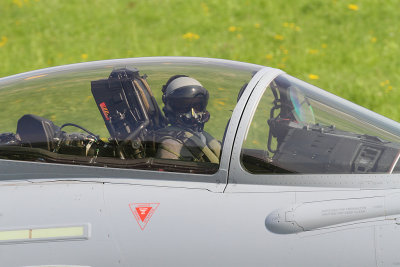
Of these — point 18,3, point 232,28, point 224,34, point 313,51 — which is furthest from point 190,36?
point 18,3

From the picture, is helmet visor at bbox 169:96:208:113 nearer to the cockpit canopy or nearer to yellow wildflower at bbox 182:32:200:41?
the cockpit canopy

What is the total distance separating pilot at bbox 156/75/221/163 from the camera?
3455mm

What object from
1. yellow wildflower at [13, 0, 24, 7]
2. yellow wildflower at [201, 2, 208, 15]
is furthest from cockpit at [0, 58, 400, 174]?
yellow wildflower at [13, 0, 24, 7]

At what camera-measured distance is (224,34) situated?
354 inches

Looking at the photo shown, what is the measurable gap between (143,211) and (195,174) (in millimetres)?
368

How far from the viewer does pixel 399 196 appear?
312 centimetres

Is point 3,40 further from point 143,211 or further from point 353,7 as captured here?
point 143,211

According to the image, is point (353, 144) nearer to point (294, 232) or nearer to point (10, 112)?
point (294, 232)

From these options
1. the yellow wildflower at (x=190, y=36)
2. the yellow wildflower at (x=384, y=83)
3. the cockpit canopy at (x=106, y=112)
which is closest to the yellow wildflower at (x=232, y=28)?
the yellow wildflower at (x=190, y=36)

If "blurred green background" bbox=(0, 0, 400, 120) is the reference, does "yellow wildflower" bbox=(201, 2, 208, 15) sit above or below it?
above

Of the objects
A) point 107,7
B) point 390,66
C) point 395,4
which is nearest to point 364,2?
point 395,4

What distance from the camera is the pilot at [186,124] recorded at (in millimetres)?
3455

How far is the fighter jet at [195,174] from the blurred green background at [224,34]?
413 centimetres

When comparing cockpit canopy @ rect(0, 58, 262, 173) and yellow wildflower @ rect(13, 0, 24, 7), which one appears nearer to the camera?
cockpit canopy @ rect(0, 58, 262, 173)
